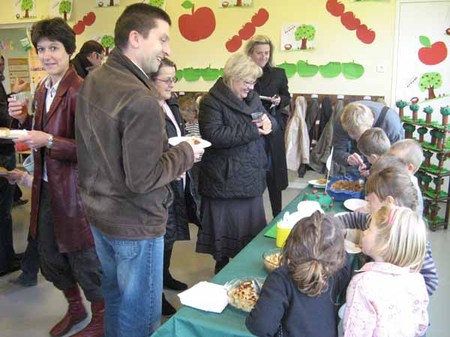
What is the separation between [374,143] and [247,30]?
3516 mm

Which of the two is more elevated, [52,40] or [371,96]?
[52,40]

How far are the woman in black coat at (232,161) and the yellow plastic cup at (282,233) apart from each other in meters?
0.70

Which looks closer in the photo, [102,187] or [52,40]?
[102,187]

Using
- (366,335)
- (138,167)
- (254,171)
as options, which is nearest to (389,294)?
(366,335)

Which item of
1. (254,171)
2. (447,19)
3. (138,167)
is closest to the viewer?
(138,167)

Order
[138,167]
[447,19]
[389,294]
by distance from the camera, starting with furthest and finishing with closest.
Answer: [447,19] → [138,167] → [389,294]

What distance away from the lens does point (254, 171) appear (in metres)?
2.54

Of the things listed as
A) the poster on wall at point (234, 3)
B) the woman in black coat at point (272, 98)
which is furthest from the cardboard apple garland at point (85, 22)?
the woman in black coat at point (272, 98)

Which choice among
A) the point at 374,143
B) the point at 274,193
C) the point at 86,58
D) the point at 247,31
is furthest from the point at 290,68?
the point at 374,143

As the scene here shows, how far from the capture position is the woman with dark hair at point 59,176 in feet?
6.59

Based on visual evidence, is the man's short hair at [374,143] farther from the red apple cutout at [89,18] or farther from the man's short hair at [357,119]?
the red apple cutout at [89,18]

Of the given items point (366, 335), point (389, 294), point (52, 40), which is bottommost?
point (366, 335)

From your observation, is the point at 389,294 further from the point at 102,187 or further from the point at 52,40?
the point at 52,40

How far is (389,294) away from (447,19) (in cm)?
429
